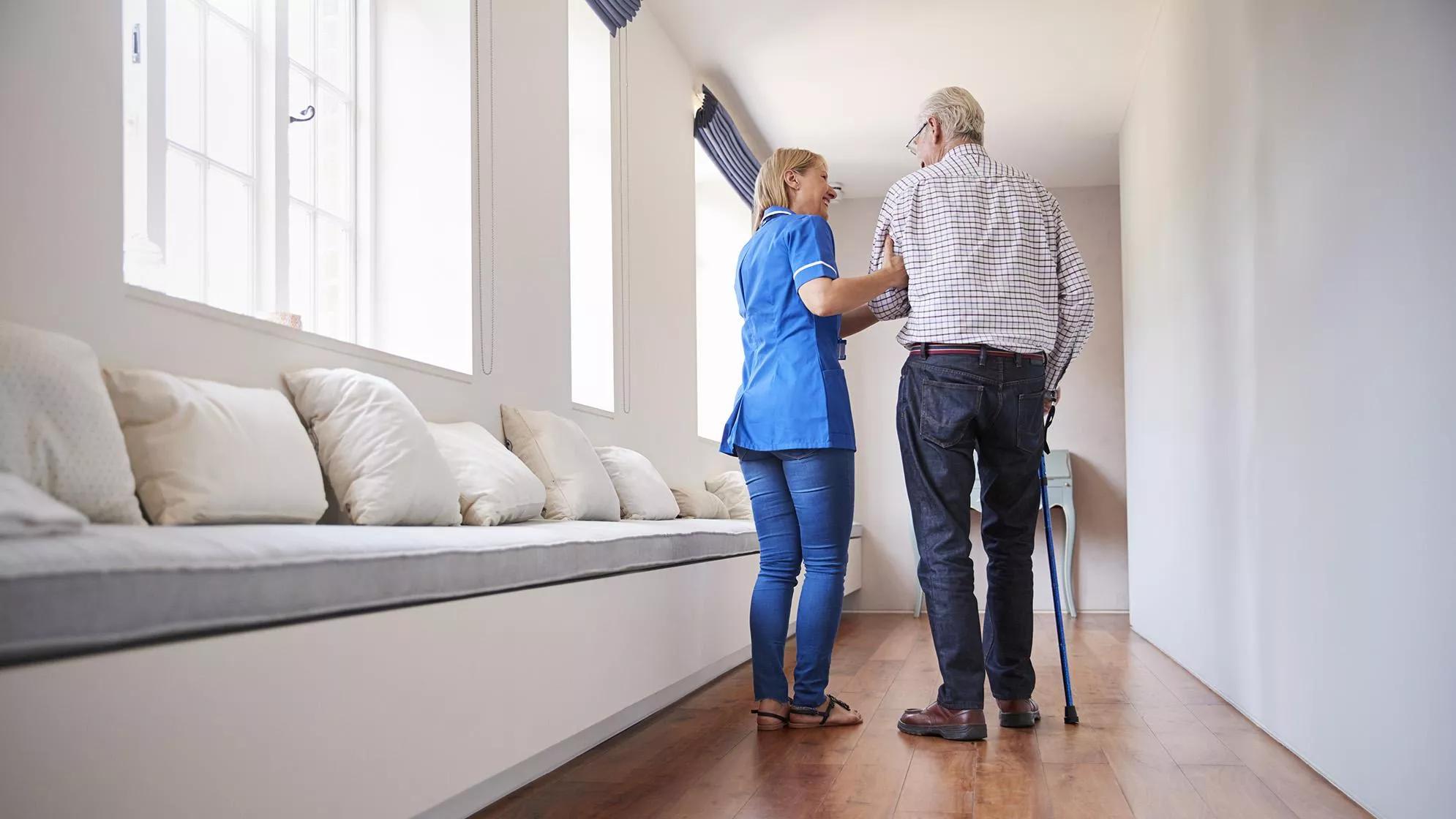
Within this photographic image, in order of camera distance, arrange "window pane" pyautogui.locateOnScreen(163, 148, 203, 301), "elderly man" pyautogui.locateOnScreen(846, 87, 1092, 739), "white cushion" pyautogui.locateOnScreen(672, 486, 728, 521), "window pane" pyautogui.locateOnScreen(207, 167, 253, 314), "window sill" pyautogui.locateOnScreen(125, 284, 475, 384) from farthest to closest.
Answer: "white cushion" pyautogui.locateOnScreen(672, 486, 728, 521) → "elderly man" pyautogui.locateOnScreen(846, 87, 1092, 739) → "window pane" pyautogui.locateOnScreen(207, 167, 253, 314) → "window pane" pyautogui.locateOnScreen(163, 148, 203, 301) → "window sill" pyautogui.locateOnScreen(125, 284, 475, 384)

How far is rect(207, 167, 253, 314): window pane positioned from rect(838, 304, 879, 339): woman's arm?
1411 mm

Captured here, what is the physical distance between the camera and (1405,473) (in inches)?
69.3

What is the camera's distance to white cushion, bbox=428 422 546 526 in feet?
8.07

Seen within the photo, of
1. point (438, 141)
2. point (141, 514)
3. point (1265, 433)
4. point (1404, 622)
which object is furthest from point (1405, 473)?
point (438, 141)

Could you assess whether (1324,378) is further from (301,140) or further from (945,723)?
(301,140)

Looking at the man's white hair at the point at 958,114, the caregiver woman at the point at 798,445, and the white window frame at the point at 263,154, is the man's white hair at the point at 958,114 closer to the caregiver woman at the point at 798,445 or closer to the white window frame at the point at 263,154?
the caregiver woman at the point at 798,445

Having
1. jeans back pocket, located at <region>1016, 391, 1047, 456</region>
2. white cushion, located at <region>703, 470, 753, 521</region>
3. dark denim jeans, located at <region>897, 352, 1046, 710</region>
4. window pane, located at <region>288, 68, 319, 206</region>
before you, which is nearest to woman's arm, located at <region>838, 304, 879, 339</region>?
dark denim jeans, located at <region>897, 352, 1046, 710</region>

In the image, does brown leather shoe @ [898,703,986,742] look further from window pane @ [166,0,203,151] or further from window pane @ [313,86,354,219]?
window pane @ [166,0,203,151]

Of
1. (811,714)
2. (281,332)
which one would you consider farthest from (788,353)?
(281,332)

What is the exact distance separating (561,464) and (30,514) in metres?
1.95

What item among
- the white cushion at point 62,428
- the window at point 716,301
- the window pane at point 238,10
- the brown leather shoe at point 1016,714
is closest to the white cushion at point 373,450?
the white cushion at point 62,428

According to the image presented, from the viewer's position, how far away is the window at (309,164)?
230 cm

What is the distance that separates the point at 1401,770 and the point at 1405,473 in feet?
1.54

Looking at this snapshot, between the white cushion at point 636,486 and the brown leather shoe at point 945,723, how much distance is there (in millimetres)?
1135
